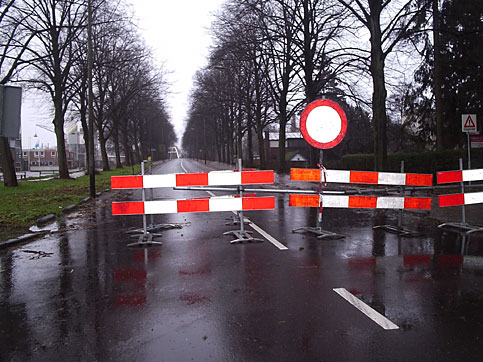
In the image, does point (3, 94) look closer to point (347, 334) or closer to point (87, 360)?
point (87, 360)

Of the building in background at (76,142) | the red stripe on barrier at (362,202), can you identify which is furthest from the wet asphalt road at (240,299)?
the building in background at (76,142)

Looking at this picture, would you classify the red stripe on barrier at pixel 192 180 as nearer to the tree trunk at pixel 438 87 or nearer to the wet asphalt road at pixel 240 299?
the wet asphalt road at pixel 240 299

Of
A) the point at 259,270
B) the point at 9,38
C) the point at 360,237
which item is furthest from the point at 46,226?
the point at 9,38

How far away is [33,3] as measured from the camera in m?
23.0

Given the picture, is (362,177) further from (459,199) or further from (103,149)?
(103,149)

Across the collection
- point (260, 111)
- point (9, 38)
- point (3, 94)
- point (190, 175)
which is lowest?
point (190, 175)

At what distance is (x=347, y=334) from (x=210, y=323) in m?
1.32

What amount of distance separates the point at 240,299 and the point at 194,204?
11.3 ft

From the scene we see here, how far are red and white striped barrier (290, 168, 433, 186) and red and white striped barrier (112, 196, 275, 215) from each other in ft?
3.39

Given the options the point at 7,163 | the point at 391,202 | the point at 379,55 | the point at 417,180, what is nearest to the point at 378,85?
the point at 379,55

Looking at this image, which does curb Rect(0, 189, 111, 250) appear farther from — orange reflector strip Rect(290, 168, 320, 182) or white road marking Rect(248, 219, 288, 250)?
orange reflector strip Rect(290, 168, 320, 182)

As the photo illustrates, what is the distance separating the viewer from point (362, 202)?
8211 millimetres

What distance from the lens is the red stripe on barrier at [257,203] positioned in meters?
7.83

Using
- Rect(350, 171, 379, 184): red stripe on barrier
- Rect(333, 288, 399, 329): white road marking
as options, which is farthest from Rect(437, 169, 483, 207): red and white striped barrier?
Rect(333, 288, 399, 329): white road marking
